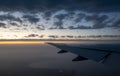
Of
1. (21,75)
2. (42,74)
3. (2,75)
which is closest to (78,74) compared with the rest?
(42,74)

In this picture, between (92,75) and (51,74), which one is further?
(51,74)

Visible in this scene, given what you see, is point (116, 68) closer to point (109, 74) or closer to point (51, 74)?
point (109, 74)

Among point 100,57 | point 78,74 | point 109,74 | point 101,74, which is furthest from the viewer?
point 78,74

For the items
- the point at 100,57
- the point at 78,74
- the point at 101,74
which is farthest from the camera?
the point at 78,74

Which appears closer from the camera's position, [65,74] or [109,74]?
[109,74]

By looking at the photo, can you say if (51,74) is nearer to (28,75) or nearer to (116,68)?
(28,75)

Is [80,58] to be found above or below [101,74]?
above

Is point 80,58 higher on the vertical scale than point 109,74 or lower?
higher

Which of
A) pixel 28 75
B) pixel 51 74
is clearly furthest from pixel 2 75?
pixel 51 74

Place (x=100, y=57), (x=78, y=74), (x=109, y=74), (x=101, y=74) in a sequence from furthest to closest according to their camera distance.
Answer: (x=78, y=74)
(x=101, y=74)
(x=109, y=74)
(x=100, y=57)
